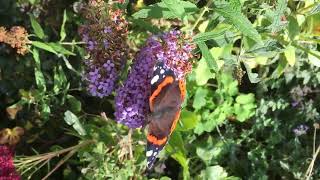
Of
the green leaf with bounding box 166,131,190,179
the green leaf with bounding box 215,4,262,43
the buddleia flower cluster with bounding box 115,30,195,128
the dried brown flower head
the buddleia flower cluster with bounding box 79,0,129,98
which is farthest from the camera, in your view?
the green leaf with bounding box 166,131,190,179

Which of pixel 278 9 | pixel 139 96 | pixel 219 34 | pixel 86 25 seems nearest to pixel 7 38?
pixel 86 25

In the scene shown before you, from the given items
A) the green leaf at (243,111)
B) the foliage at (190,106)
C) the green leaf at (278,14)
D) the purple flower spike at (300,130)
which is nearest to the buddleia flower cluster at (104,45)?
the foliage at (190,106)

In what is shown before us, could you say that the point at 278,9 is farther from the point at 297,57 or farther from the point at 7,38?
the point at 7,38

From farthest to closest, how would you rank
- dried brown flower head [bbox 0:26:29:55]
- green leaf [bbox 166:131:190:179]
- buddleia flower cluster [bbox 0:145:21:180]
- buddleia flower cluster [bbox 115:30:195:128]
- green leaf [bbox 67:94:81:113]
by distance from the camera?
green leaf [bbox 67:94:81:113] → green leaf [bbox 166:131:190:179] → buddleia flower cluster [bbox 0:145:21:180] → dried brown flower head [bbox 0:26:29:55] → buddleia flower cluster [bbox 115:30:195:128]

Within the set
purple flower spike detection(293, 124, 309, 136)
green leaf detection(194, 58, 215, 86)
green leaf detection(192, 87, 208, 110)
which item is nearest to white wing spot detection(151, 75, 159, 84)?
green leaf detection(194, 58, 215, 86)

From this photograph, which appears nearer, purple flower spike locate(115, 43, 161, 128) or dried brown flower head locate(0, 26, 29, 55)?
purple flower spike locate(115, 43, 161, 128)

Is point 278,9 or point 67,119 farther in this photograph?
point 67,119

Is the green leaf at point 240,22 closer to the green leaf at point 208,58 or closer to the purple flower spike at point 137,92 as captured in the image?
the green leaf at point 208,58

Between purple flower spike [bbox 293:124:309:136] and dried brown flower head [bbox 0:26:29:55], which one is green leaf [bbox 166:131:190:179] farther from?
dried brown flower head [bbox 0:26:29:55]
